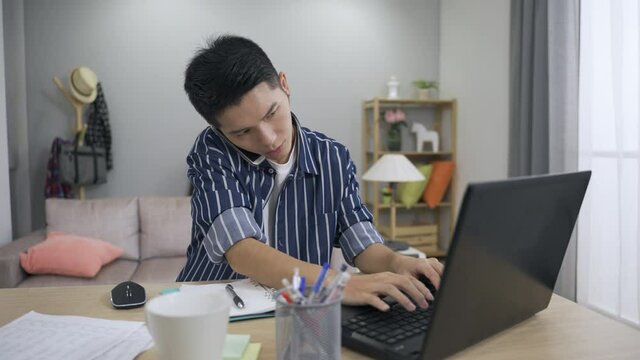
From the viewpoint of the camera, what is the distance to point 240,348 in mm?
677

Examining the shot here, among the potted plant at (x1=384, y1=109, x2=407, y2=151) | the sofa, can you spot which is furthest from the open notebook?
the potted plant at (x1=384, y1=109, x2=407, y2=151)

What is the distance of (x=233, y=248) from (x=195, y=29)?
3.04m

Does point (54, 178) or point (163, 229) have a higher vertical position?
point (54, 178)

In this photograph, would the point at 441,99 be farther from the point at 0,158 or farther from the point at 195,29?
the point at 0,158

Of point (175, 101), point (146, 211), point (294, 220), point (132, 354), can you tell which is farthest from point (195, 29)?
point (132, 354)

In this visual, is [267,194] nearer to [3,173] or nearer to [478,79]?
[3,173]

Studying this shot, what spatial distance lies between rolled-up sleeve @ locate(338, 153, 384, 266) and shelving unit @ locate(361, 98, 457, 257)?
2268 millimetres

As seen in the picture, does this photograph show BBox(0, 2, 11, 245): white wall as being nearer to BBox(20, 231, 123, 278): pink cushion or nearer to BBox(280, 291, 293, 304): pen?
BBox(20, 231, 123, 278): pink cushion

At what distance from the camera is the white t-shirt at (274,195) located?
128cm

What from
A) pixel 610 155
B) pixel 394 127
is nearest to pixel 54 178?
pixel 394 127

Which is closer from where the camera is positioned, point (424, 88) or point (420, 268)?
point (420, 268)

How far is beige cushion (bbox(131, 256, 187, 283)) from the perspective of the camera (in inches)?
105

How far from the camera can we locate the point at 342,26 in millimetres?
3932

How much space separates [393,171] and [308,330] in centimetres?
262
